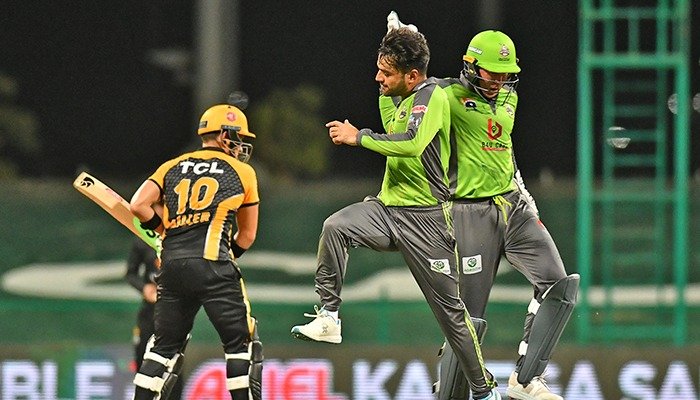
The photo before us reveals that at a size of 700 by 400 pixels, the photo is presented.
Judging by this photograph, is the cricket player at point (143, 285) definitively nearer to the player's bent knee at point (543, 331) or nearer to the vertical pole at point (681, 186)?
the player's bent knee at point (543, 331)

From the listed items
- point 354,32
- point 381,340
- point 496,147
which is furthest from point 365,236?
point 354,32

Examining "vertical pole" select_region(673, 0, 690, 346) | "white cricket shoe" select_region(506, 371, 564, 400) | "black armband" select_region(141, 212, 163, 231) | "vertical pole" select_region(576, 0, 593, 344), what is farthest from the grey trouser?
"vertical pole" select_region(673, 0, 690, 346)

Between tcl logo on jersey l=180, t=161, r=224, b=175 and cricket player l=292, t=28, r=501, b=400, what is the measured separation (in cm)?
76

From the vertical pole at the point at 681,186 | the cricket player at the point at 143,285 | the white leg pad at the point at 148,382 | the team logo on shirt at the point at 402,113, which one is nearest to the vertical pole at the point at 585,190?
the vertical pole at the point at 681,186

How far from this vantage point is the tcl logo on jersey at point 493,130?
8.43 m

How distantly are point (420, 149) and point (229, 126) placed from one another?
1.25m

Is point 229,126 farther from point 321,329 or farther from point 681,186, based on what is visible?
point 681,186

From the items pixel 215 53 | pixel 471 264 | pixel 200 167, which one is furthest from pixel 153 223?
pixel 215 53

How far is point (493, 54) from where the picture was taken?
8.29m

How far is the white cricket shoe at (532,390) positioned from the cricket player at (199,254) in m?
1.31

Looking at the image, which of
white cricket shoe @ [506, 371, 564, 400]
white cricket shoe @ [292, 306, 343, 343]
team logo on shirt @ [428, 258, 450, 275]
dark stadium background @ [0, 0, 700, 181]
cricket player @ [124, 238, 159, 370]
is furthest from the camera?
dark stadium background @ [0, 0, 700, 181]

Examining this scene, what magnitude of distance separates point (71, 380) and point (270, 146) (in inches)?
138

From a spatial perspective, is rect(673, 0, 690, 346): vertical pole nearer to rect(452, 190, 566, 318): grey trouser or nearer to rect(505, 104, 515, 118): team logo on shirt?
rect(505, 104, 515, 118): team logo on shirt

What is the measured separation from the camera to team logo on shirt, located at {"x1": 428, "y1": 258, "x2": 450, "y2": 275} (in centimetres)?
822
